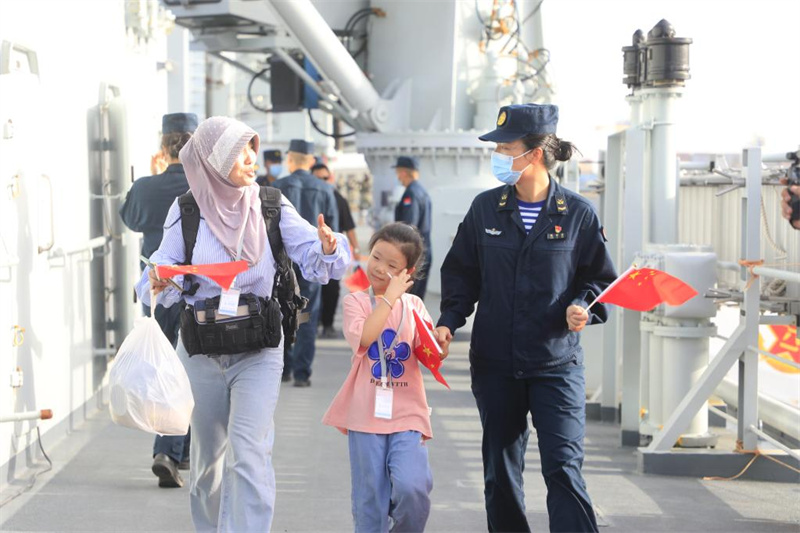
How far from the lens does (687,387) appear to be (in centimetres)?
661

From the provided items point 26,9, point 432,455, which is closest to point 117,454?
point 432,455

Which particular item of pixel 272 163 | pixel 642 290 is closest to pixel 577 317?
pixel 642 290

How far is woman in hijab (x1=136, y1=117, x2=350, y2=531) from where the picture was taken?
411cm

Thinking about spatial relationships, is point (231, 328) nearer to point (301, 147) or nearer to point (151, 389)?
point (151, 389)

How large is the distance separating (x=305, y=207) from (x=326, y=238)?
5423 millimetres

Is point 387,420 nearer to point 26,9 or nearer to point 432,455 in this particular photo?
point 432,455

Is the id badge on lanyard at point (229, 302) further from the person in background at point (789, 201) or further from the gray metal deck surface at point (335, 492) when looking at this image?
the person in background at point (789, 201)

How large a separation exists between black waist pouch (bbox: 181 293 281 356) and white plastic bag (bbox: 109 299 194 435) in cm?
12

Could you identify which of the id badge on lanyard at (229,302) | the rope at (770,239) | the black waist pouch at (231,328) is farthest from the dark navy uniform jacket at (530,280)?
the rope at (770,239)

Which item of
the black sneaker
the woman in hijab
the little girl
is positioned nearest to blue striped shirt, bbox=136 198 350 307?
the woman in hijab

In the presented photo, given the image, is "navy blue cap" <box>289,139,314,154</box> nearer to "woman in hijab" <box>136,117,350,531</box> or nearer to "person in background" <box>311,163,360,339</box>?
"person in background" <box>311,163,360,339</box>

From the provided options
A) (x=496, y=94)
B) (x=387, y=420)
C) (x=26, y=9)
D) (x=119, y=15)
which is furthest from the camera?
(x=496, y=94)

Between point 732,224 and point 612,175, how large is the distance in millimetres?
899

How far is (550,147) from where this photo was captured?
4441mm
